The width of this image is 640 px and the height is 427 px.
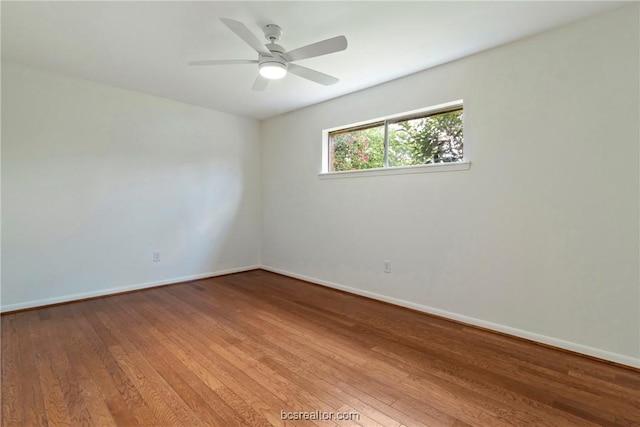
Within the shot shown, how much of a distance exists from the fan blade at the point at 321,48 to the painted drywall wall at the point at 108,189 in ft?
8.29

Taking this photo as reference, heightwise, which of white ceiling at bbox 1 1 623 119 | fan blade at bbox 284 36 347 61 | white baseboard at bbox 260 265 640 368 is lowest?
white baseboard at bbox 260 265 640 368

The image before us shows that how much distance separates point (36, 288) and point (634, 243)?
16.7ft

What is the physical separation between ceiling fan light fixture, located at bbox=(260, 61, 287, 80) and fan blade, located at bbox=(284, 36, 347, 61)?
98mm

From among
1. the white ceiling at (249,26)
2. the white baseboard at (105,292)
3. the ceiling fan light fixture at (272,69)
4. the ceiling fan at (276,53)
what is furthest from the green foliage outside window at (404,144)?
the white baseboard at (105,292)

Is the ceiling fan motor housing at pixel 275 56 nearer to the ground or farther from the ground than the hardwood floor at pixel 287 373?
farther from the ground

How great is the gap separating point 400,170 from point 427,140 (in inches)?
15.7

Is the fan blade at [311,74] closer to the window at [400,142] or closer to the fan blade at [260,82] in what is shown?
the fan blade at [260,82]

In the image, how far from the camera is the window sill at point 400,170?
282 centimetres

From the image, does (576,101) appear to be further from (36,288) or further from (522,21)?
(36,288)

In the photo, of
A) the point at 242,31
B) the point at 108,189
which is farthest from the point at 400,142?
the point at 108,189

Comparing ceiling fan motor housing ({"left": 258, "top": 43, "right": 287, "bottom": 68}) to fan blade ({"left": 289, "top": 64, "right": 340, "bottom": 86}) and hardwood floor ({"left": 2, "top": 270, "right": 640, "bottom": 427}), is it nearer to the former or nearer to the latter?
fan blade ({"left": 289, "top": 64, "right": 340, "bottom": 86})

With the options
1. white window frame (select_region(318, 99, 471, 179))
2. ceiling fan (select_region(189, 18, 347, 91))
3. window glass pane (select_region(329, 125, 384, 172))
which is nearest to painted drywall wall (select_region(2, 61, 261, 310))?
white window frame (select_region(318, 99, 471, 179))

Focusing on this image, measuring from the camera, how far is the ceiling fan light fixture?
2237mm

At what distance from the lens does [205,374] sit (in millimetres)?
1927
